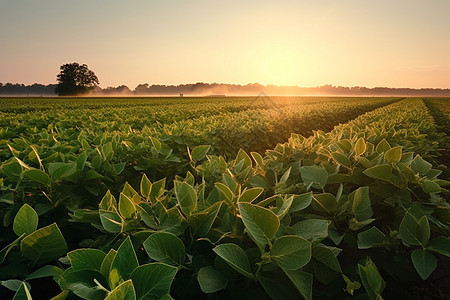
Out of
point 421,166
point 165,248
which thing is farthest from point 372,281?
point 421,166

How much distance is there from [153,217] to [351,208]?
0.78 metres

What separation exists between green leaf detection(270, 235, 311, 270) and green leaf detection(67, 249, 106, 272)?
1.44 ft

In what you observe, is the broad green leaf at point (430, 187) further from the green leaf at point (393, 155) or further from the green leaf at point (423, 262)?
the green leaf at point (423, 262)

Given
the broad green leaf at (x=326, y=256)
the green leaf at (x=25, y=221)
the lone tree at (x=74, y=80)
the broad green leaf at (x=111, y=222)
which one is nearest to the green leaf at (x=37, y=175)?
the green leaf at (x=25, y=221)

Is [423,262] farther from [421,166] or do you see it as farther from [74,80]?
[74,80]

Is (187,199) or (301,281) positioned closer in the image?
(301,281)

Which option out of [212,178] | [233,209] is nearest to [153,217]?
[233,209]

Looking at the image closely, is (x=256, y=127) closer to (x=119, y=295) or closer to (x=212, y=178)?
(x=212, y=178)

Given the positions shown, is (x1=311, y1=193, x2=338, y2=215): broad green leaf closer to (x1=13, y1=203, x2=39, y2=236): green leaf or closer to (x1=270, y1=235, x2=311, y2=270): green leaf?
(x1=270, y1=235, x2=311, y2=270): green leaf

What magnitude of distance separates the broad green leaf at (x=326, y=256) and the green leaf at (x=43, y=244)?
0.78 m

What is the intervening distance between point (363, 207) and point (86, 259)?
3.20ft

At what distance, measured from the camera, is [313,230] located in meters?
0.98

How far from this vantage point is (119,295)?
0.56 metres

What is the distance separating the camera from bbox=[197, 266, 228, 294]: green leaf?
0.79 metres
